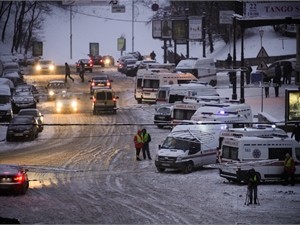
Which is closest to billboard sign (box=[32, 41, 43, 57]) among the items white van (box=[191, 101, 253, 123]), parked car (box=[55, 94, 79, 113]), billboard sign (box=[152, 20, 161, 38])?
billboard sign (box=[152, 20, 161, 38])

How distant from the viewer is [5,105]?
5300cm

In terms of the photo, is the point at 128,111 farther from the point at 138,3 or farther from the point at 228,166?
the point at 138,3

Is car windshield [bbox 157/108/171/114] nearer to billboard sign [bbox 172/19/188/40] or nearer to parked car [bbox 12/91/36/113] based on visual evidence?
parked car [bbox 12/91/36/113]

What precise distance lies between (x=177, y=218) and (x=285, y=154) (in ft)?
25.1

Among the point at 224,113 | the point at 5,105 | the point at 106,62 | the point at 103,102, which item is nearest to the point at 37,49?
the point at 106,62

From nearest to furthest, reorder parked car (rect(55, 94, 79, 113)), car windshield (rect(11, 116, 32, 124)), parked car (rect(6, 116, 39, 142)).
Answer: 1. parked car (rect(6, 116, 39, 142))
2. car windshield (rect(11, 116, 32, 124))
3. parked car (rect(55, 94, 79, 113))

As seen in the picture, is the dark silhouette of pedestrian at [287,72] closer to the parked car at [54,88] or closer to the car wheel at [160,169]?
the parked car at [54,88]

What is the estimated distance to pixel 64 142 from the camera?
45438 mm

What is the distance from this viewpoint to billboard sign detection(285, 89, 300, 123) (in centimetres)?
3850

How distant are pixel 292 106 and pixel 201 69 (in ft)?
96.9

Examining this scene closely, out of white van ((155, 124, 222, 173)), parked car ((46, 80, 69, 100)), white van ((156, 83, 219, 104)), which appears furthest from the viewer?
parked car ((46, 80, 69, 100))

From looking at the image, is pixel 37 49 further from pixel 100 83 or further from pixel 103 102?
pixel 103 102

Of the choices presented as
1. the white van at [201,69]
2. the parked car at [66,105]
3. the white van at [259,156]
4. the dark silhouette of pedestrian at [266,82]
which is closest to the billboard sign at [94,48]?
the white van at [201,69]

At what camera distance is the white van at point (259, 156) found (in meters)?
33.0
